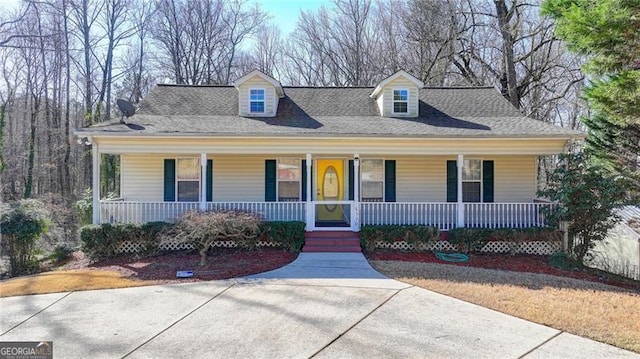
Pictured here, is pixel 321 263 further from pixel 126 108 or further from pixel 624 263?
pixel 624 263

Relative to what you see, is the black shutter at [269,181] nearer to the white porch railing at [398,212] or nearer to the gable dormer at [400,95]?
the white porch railing at [398,212]

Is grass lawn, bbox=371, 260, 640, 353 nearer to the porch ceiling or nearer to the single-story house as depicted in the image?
the single-story house

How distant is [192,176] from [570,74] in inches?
854

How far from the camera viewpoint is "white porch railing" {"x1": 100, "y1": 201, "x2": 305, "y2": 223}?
1130cm

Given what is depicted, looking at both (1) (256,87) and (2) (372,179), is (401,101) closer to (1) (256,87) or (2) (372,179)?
(2) (372,179)

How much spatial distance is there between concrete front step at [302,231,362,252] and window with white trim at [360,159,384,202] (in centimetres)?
225

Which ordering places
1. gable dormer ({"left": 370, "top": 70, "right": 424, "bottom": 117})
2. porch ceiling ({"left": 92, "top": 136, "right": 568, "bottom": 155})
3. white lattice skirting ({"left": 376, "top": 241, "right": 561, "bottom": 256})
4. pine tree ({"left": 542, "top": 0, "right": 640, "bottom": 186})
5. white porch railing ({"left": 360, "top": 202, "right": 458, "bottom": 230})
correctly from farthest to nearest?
gable dormer ({"left": 370, "top": 70, "right": 424, "bottom": 117}) → white porch railing ({"left": 360, "top": 202, "right": 458, "bottom": 230}) → porch ceiling ({"left": 92, "top": 136, "right": 568, "bottom": 155}) → white lattice skirting ({"left": 376, "top": 241, "right": 561, "bottom": 256}) → pine tree ({"left": 542, "top": 0, "right": 640, "bottom": 186})

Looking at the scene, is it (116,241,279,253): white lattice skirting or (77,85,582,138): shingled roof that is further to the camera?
(77,85,582,138): shingled roof

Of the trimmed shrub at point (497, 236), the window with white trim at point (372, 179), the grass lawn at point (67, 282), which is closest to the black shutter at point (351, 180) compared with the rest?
the window with white trim at point (372, 179)

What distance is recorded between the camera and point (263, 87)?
44.3 feet

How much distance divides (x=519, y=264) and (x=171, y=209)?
9639mm

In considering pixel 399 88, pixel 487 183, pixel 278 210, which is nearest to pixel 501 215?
pixel 487 183

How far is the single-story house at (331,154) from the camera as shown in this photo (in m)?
11.4

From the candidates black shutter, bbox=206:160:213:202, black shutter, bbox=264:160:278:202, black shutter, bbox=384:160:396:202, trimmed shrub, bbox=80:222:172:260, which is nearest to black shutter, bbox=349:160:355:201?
black shutter, bbox=384:160:396:202
